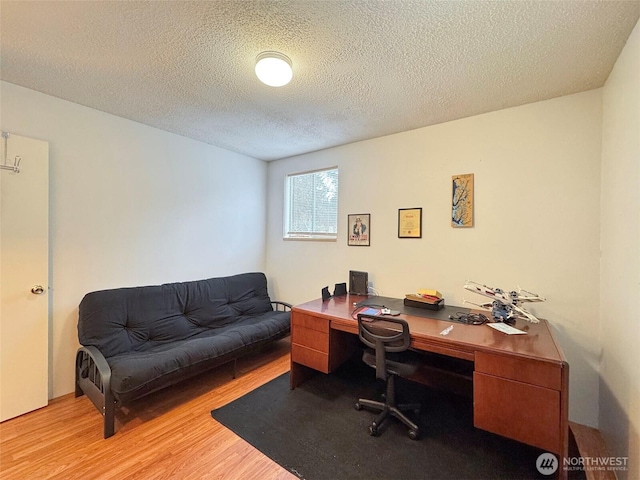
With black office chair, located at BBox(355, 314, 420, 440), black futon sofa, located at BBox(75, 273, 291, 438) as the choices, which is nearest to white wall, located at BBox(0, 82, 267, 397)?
black futon sofa, located at BBox(75, 273, 291, 438)

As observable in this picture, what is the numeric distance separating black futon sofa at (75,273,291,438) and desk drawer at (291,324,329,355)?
0.53 meters

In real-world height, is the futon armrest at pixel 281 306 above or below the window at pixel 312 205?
below

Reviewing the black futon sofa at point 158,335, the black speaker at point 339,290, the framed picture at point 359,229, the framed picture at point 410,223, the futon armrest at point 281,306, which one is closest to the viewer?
the black futon sofa at point 158,335

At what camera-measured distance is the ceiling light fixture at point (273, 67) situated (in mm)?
1681

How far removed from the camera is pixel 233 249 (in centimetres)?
376

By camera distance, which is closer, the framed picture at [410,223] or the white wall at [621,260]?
the white wall at [621,260]

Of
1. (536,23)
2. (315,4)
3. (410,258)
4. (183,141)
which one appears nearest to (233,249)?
(183,141)

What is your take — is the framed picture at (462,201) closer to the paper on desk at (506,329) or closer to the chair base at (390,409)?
the paper on desk at (506,329)

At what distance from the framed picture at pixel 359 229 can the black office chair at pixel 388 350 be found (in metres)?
1.34

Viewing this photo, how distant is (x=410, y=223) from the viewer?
2877 mm

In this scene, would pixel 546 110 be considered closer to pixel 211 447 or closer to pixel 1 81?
pixel 211 447

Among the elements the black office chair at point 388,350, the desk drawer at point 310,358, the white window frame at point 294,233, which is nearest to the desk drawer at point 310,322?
the desk drawer at point 310,358

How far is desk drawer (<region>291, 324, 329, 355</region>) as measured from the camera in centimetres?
234

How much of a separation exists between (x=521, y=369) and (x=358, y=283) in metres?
1.75
